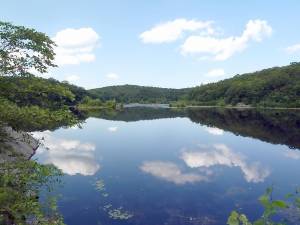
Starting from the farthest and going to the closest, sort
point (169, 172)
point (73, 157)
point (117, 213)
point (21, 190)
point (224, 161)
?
point (73, 157)
point (224, 161)
point (169, 172)
point (117, 213)
point (21, 190)

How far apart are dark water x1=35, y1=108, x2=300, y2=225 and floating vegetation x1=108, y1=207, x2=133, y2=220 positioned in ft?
0.59

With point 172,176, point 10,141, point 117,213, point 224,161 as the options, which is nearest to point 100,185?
point 172,176

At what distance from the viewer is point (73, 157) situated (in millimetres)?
51094

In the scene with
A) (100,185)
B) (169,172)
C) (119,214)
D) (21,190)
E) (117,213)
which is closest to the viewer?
(21,190)

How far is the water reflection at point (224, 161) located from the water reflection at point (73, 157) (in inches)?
484

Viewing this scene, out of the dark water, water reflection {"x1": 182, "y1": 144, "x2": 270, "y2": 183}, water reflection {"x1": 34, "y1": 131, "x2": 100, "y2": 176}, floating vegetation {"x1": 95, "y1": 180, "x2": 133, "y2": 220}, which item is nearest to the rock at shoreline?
water reflection {"x1": 34, "y1": 131, "x2": 100, "y2": 176}

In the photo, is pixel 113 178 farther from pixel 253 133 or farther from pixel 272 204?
pixel 253 133

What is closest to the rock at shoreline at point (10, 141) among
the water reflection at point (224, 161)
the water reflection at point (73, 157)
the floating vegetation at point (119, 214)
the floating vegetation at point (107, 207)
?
the water reflection at point (73, 157)

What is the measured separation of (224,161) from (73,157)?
68.2ft

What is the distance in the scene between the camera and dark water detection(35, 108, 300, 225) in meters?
26.3

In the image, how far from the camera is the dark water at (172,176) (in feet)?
86.2

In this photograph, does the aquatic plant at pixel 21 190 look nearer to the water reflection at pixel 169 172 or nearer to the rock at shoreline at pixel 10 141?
the rock at shoreline at pixel 10 141

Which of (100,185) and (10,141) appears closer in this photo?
(10,141)

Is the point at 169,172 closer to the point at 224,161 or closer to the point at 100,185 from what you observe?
the point at 100,185
